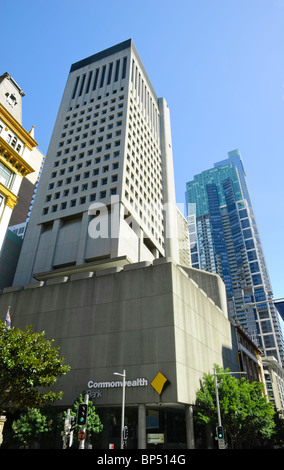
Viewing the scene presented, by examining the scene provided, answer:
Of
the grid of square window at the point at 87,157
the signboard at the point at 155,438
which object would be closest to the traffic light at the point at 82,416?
the signboard at the point at 155,438

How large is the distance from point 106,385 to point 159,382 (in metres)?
5.58

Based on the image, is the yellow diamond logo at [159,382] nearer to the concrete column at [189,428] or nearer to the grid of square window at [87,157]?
the concrete column at [189,428]

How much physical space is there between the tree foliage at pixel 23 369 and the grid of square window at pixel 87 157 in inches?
1433

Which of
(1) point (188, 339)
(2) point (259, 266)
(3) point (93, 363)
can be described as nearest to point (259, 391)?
(1) point (188, 339)

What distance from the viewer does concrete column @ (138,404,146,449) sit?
90.9 feet

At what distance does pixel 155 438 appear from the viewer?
96.6 ft

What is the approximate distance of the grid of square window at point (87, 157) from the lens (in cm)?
5838

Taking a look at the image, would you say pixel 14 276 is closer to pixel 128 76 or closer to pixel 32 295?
pixel 32 295

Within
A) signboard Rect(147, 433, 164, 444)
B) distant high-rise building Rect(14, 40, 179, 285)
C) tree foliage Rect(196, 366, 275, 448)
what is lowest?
signboard Rect(147, 433, 164, 444)

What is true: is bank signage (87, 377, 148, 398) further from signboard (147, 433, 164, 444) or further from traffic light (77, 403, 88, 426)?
traffic light (77, 403, 88, 426)

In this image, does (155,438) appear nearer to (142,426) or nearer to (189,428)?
(142,426)

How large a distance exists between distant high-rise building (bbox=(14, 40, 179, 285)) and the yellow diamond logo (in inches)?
772

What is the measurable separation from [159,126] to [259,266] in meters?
130

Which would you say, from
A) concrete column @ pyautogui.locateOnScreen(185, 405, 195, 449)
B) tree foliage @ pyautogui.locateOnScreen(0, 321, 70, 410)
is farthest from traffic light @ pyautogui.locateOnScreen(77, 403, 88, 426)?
concrete column @ pyautogui.locateOnScreen(185, 405, 195, 449)
